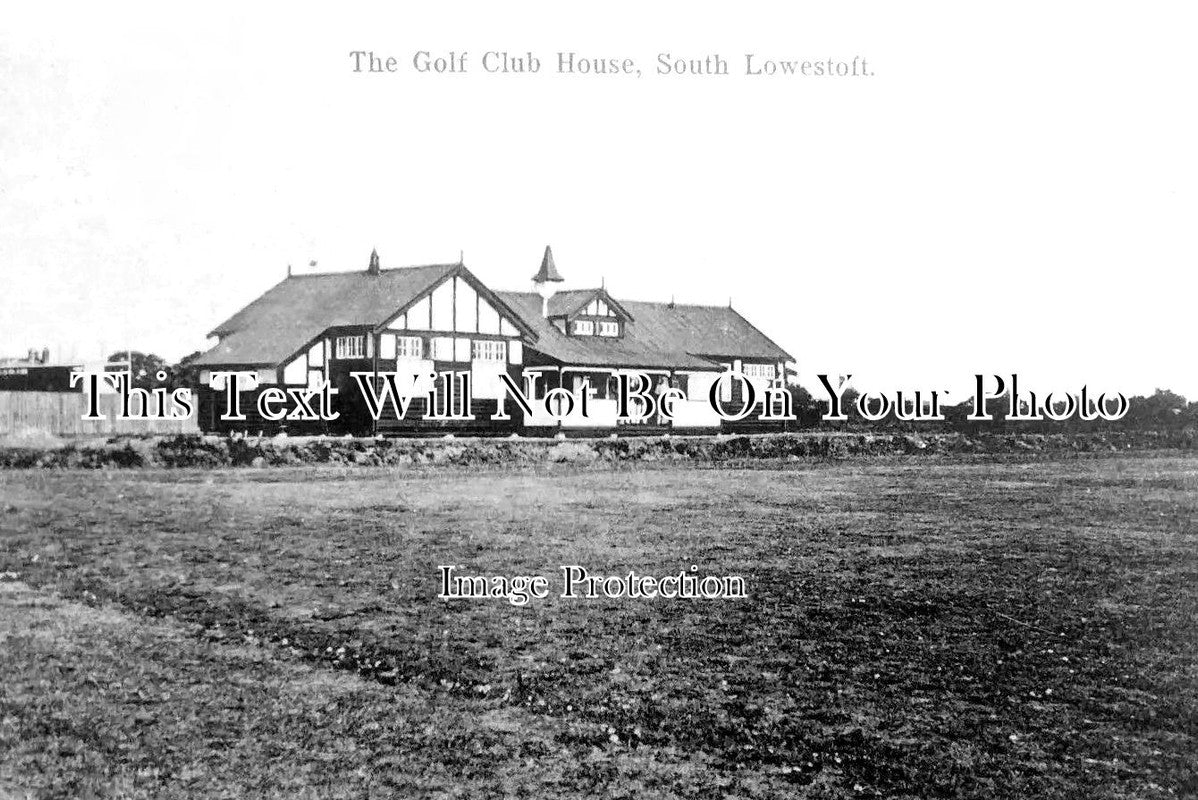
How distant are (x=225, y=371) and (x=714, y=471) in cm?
769

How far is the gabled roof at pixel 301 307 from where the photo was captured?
7949mm

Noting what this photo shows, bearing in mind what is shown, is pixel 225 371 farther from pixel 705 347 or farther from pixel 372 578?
pixel 705 347

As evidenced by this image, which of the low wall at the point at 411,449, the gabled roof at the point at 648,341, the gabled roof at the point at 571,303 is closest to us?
the low wall at the point at 411,449

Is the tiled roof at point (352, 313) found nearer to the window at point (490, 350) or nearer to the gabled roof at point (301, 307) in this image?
the gabled roof at point (301, 307)

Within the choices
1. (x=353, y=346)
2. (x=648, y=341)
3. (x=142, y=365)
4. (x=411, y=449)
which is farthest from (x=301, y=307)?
(x=648, y=341)

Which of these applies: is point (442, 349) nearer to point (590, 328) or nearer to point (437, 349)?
point (437, 349)

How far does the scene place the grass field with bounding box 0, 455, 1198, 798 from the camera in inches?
152

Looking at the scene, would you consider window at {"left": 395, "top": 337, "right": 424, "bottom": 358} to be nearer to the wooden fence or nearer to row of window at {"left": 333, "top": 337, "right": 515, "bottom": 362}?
row of window at {"left": 333, "top": 337, "right": 515, "bottom": 362}

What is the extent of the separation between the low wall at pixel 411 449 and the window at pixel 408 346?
1.18 metres

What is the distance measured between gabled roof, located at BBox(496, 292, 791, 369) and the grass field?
13.6 feet

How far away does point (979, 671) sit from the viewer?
4.96 meters

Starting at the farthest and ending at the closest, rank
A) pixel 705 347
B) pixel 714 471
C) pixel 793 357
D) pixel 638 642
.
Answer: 1. pixel 705 347
2. pixel 714 471
3. pixel 793 357
4. pixel 638 642

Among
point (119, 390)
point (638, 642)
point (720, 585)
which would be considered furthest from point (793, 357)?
point (119, 390)

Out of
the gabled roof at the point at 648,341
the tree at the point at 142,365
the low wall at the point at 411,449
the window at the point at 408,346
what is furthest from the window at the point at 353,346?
the tree at the point at 142,365
